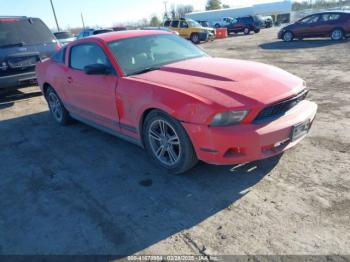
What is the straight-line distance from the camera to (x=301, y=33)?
711 inches

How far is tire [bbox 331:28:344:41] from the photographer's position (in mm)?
16423

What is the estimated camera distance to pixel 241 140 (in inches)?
121

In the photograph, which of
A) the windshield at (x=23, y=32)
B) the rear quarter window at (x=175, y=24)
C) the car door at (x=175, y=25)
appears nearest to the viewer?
the windshield at (x=23, y=32)

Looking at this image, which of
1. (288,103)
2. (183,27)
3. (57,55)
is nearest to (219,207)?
(288,103)

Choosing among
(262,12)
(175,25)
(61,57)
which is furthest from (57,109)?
(262,12)

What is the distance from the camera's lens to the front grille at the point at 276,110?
3229 millimetres

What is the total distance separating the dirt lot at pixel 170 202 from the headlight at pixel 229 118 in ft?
2.35

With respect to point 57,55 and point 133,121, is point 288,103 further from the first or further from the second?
point 57,55

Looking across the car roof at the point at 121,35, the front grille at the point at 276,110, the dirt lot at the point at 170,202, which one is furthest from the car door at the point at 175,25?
the front grille at the point at 276,110

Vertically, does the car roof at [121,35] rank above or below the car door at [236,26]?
above

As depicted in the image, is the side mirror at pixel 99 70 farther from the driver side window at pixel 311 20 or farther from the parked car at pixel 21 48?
the driver side window at pixel 311 20

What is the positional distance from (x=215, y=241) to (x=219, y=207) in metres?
0.49

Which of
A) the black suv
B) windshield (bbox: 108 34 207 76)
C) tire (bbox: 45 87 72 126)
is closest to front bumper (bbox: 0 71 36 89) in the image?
tire (bbox: 45 87 72 126)

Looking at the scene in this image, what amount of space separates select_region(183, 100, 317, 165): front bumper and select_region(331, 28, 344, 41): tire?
15.7 meters
